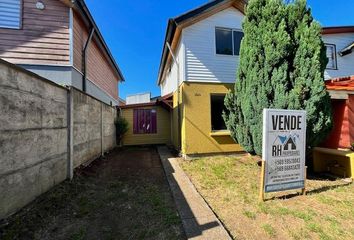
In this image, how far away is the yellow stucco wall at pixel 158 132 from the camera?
41.6 feet

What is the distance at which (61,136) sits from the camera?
4.76 m

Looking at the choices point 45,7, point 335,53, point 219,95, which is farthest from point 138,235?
point 335,53

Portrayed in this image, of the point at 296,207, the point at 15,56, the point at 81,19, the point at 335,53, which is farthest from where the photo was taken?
the point at 335,53

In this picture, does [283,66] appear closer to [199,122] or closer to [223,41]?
[199,122]

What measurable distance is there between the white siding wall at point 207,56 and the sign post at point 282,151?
446 centimetres

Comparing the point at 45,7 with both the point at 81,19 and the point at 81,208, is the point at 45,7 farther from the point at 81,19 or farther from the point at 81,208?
the point at 81,208

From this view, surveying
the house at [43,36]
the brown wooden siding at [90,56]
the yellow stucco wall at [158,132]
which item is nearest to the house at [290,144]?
the house at [43,36]

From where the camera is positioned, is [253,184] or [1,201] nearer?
[1,201]

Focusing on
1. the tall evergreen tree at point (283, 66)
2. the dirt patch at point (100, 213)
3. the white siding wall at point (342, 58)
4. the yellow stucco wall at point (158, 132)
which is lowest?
the dirt patch at point (100, 213)

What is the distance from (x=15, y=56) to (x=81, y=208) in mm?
5666

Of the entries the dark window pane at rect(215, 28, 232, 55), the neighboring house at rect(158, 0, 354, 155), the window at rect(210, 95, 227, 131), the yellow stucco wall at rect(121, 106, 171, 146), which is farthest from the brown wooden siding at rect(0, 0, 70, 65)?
the yellow stucco wall at rect(121, 106, 171, 146)

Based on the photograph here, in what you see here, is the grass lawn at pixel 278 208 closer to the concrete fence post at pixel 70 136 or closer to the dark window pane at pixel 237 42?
the concrete fence post at pixel 70 136

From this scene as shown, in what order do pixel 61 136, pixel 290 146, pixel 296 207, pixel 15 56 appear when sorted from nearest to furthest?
pixel 296 207 < pixel 290 146 < pixel 61 136 < pixel 15 56

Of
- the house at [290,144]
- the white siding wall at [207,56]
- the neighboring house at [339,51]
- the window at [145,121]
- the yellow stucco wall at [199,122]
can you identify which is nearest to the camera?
Result: the house at [290,144]
